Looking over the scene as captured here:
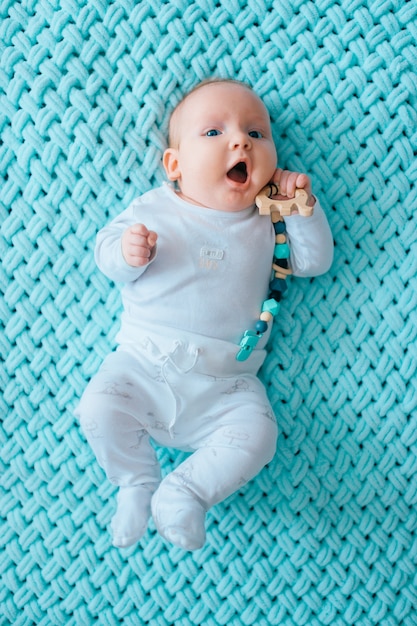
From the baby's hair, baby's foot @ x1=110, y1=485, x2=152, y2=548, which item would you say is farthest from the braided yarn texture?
baby's foot @ x1=110, y1=485, x2=152, y2=548

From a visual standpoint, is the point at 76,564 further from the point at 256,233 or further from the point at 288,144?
the point at 288,144

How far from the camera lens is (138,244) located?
1178 mm

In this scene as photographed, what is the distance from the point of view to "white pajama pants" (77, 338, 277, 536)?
46.8 inches

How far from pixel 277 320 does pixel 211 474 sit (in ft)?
1.06

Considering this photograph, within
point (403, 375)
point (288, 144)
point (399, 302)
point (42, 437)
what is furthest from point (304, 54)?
point (42, 437)

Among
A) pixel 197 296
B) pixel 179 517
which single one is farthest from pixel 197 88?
pixel 179 517

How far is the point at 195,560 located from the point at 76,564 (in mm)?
214

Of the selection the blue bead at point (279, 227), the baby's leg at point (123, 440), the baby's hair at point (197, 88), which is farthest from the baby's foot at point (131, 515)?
the baby's hair at point (197, 88)

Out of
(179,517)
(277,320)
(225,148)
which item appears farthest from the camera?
(277,320)

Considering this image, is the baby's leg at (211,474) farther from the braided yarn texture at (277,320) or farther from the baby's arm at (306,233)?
the baby's arm at (306,233)

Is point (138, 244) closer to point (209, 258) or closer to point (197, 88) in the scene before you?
point (209, 258)

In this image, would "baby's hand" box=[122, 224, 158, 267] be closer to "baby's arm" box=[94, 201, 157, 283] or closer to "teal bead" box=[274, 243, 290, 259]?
"baby's arm" box=[94, 201, 157, 283]

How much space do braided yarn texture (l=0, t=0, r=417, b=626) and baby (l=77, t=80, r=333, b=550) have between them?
80 mm

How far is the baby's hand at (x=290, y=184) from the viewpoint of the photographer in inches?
49.3
